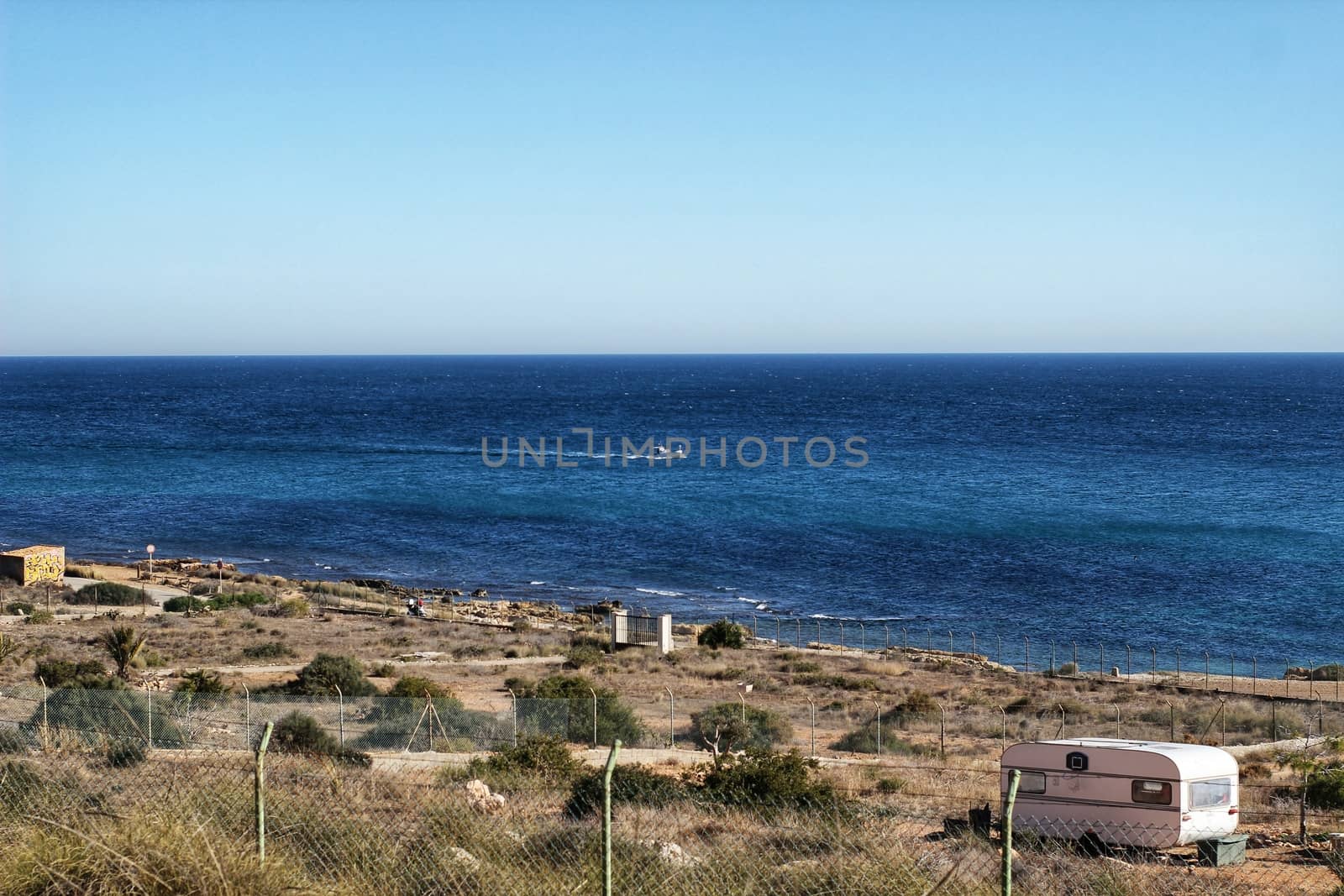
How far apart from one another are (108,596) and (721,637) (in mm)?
23620

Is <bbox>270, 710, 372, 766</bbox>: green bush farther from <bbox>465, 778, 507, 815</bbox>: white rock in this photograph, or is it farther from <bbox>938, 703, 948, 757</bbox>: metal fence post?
<bbox>938, 703, 948, 757</bbox>: metal fence post

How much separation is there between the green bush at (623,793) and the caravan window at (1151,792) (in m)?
5.58

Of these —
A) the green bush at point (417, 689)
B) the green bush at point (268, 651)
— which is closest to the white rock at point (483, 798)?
the green bush at point (417, 689)

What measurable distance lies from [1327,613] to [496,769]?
4439 centimetres

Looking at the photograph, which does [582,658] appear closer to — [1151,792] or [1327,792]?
[1327,792]

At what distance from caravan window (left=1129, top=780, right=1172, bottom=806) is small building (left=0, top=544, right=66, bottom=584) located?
4598cm

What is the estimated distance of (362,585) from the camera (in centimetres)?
5562

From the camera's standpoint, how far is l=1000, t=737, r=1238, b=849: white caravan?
1434 centimetres

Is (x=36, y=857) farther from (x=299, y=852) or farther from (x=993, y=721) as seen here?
(x=993, y=721)

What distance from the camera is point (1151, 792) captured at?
14539 mm

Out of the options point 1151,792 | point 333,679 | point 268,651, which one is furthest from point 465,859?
point 268,651

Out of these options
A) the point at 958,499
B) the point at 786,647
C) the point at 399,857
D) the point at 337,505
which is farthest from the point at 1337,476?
the point at 399,857

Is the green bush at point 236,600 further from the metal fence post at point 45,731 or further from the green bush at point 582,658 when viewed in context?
the metal fence post at point 45,731

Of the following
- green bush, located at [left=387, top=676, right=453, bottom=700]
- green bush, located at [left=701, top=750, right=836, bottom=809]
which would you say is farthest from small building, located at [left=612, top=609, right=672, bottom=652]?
green bush, located at [left=701, top=750, right=836, bottom=809]
